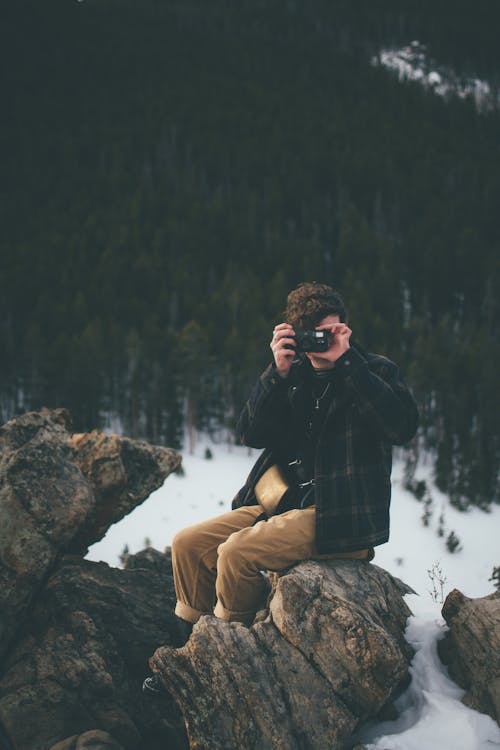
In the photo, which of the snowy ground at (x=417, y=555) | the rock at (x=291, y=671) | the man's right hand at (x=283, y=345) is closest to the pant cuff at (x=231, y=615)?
the rock at (x=291, y=671)

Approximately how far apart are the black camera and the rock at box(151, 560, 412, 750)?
1621 millimetres

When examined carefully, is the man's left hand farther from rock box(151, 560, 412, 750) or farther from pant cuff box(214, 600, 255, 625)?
pant cuff box(214, 600, 255, 625)

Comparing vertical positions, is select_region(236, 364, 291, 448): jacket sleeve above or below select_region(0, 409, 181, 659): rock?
above

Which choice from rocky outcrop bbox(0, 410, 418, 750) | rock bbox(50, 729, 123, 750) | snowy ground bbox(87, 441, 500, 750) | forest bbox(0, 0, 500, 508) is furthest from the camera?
forest bbox(0, 0, 500, 508)

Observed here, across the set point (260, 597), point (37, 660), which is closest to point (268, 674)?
point (260, 597)

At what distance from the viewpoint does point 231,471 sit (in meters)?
32.3

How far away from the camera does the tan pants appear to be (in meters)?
3.58

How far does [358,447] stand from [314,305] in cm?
104

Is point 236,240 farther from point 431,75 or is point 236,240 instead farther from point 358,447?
point 431,75

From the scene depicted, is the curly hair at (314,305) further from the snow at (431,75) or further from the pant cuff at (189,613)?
the snow at (431,75)

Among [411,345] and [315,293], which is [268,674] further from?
[411,345]

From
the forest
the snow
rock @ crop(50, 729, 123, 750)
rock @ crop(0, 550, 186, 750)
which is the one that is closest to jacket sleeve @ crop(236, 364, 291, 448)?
rock @ crop(0, 550, 186, 750)

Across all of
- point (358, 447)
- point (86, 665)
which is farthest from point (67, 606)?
point (358, 447)

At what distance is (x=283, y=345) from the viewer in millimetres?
3641
